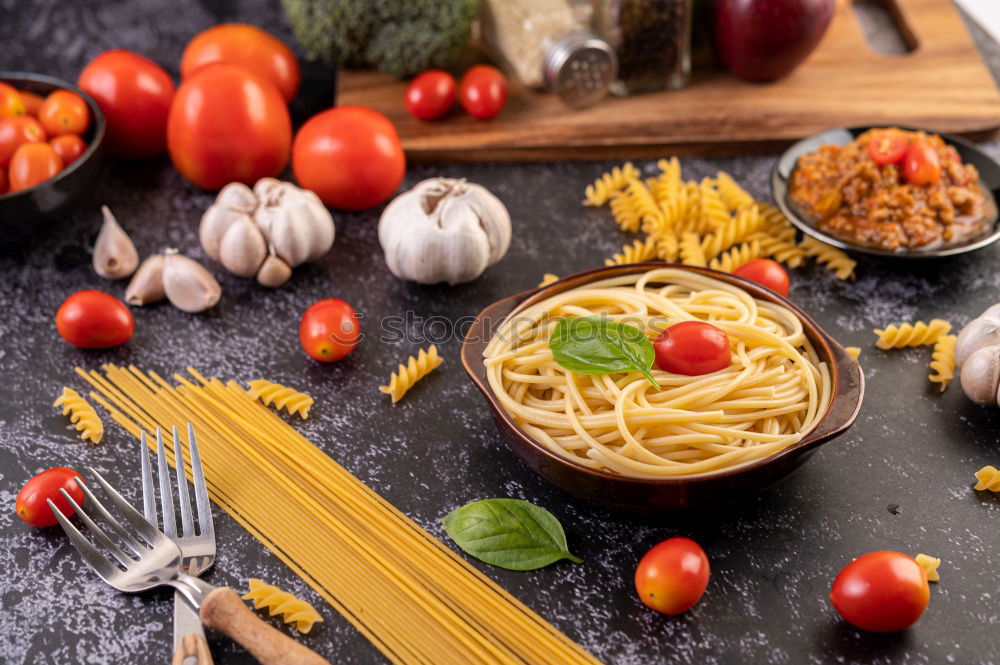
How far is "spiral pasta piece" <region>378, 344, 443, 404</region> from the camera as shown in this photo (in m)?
2.85

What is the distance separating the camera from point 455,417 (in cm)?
282

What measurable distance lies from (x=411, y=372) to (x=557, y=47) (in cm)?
173

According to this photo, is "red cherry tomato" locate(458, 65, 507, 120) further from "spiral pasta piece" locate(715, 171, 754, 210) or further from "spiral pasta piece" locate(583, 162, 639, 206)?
"spiral pasta piece" locate(715, 171, 754, 210)

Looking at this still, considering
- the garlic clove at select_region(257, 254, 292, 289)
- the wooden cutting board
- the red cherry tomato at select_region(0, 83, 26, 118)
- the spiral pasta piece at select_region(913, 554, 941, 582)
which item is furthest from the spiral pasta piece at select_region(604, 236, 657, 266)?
the red cherry tomato at select_region(0, 83, 26, 118)

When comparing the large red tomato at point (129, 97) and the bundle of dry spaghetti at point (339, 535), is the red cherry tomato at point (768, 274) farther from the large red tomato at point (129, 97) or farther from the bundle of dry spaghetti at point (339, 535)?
the large red tomato at point (129, 97)

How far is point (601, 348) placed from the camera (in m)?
2.44

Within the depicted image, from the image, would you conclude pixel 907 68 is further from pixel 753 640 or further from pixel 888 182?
pixel 753 640

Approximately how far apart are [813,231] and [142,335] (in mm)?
2312

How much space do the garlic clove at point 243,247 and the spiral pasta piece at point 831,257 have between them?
1940 mm

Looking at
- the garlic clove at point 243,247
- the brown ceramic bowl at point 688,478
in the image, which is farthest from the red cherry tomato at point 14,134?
the brown ceramic bowl at point 688,478

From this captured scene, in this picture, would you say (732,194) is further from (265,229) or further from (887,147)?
(265,229)

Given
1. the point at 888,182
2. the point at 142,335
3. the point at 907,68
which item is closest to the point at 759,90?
the point at 907,68

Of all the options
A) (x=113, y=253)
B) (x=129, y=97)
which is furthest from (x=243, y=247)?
(x=129, y=97)

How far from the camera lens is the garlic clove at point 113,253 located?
3.34 meters
